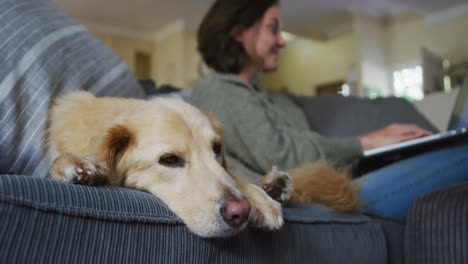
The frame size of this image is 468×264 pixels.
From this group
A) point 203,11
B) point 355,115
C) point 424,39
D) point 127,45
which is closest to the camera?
point 355,115

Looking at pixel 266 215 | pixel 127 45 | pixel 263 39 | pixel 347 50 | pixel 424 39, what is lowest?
pixel 347 50

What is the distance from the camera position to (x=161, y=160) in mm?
866

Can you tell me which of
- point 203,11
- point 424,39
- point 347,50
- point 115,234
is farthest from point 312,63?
point 115,234

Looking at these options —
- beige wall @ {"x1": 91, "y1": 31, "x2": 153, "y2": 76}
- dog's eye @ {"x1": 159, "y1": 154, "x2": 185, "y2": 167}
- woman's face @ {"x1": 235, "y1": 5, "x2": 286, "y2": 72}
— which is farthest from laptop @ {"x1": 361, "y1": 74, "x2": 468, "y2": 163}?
beige wall @ {"x1": 91, "y1": 31, "x2": 153, "y2": 76}

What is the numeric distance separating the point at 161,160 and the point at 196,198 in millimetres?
140

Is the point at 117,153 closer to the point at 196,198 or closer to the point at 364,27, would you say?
the point at 196,198

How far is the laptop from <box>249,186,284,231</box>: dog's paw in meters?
0.78

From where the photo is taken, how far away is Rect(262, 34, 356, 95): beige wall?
7398 mm

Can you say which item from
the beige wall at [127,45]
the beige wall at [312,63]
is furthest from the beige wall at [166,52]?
the beige wall at [312,63]

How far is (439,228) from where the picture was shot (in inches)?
34.0

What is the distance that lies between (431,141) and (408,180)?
0.60ft

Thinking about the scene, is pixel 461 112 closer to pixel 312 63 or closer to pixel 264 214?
pixel 264 214

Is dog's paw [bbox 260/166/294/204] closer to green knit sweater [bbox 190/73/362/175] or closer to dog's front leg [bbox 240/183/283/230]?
dog's front leg [bbox 240/183/283/230]

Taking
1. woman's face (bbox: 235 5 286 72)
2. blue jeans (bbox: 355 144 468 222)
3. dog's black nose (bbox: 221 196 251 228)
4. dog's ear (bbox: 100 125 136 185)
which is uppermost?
woman's face (bbox: 235 5 286 72)
